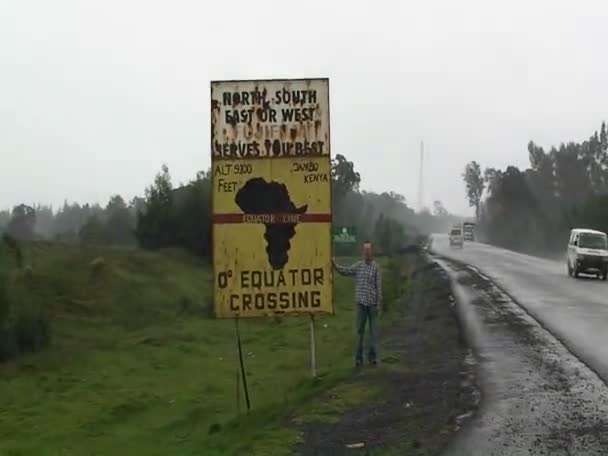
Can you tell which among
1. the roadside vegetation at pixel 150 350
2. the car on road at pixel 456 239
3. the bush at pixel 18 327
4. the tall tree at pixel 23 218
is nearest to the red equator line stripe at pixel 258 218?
the roadside vegetation at pixel 150 350

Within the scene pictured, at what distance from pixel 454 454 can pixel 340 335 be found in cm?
1976

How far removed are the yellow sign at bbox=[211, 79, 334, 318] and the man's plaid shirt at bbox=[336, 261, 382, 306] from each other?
1.72m

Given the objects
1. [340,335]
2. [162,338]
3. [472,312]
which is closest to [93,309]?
[162,338]

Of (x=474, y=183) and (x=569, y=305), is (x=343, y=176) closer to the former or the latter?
(x=569, y=305)

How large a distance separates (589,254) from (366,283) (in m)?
27.4

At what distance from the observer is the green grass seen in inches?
586

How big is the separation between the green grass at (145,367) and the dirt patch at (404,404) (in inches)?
14.6

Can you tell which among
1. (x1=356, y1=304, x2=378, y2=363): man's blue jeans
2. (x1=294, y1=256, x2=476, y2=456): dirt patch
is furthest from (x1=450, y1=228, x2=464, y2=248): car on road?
(x1=356, y1=304, x2=378, y2=363): man's blue jeans

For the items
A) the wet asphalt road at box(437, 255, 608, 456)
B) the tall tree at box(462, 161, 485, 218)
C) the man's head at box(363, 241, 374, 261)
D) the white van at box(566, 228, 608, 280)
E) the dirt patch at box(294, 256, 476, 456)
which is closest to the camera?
the wet asphalt road at box(437, 255, 608, 456)

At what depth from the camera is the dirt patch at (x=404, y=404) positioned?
9727mm

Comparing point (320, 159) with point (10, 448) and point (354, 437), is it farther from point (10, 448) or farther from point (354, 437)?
point (10, 448)

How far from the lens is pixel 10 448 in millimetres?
15492

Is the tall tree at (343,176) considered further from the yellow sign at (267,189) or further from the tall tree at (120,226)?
the yellow sign at (267,189)

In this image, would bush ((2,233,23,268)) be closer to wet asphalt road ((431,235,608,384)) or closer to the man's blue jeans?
Answer: wet asphalt road ((431,235,608,384))
